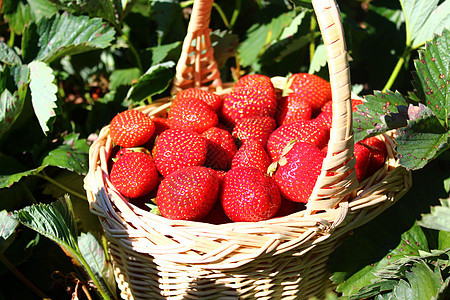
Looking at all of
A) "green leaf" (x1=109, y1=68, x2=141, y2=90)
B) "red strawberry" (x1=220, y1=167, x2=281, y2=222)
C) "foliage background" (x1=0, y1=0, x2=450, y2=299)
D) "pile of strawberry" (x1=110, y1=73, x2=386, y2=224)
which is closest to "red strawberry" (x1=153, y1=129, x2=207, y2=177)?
"pile of strawberry" (x1=110, y1=73, x2=386, y2=224)

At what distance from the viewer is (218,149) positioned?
120cm

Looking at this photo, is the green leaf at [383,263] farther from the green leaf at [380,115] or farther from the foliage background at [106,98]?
the green leaf at [380,115]

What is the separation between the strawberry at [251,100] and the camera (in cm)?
129

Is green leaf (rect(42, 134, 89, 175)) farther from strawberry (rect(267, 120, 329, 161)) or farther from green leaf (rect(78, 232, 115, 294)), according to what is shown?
strawberry (rect(267, 120, 329, 161))

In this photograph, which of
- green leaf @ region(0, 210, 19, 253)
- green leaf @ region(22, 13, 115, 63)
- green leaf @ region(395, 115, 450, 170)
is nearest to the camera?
green leaf @ region(395, 115, 450, 170)

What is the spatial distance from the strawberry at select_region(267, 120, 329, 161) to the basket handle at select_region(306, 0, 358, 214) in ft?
0.70

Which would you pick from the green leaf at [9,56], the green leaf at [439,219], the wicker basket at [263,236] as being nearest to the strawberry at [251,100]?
the wicker basket at [263,236]

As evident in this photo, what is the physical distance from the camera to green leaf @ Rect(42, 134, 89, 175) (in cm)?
128

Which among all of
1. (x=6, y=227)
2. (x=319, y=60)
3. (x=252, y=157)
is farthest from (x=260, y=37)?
(x=6, y=227)

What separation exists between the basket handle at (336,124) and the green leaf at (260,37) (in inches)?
32.6

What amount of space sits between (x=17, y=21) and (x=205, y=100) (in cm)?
84

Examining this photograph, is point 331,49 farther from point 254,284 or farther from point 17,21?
point 17,21

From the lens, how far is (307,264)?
3.39 feet

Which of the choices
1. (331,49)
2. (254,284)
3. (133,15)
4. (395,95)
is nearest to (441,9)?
(395,95)
